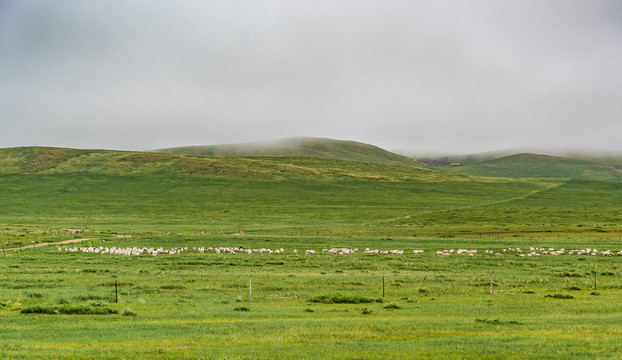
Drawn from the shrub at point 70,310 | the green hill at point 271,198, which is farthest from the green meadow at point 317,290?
the green hill at point 271,198

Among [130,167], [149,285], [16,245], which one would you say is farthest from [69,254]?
Result: [130,167]

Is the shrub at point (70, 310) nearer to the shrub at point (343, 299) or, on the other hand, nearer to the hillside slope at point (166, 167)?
the shrub at point (343, 299)

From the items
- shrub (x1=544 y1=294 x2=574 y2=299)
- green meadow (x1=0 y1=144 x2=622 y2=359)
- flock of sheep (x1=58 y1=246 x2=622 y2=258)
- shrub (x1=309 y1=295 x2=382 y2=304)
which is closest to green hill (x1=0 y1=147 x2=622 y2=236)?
green meadow (x1=0 y1=144 x2=622 y2=359)

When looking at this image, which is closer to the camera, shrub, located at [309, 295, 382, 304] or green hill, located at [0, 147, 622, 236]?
shrub, located at [309, 295, 382, 304]

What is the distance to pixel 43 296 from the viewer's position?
93.8 feet

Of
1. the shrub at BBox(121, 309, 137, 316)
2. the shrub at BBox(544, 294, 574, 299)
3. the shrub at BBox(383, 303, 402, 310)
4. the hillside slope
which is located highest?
the hillside slope

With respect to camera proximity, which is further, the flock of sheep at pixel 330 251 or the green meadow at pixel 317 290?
the flock of sheep at pixel 330 251

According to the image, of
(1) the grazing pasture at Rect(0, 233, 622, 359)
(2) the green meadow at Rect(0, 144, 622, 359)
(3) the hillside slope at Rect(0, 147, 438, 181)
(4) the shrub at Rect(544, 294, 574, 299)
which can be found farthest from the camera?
(3) the hillside slope at Rect(0, 147, 438, 181)

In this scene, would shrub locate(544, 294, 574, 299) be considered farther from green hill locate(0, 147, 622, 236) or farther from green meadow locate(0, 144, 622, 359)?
green hill locate(0, 147, 622, 236)

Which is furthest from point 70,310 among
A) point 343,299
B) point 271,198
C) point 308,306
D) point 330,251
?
point 271,198

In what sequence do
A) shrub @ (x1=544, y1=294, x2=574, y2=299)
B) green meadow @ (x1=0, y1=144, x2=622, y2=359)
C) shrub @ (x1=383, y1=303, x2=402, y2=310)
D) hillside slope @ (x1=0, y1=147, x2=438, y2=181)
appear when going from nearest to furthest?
1. green meadow @ (x1=0, y1=144, x2=622, y2=359)
2. shrub @ (x1=383, y1=303, x2=402, y2=310)
3. shrub @ (x1=544, y1=294, x2=574, y2=299)
4. hillside slope @ (x1=0, y1=147, x2=438, y2=181)

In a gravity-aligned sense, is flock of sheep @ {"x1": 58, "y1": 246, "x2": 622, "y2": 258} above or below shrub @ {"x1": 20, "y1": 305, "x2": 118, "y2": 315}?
below

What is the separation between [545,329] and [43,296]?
945 inches

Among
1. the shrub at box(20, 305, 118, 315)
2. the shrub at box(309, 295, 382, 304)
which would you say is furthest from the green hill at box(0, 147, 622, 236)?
the shrub at box(20, 305, 118, 315)
